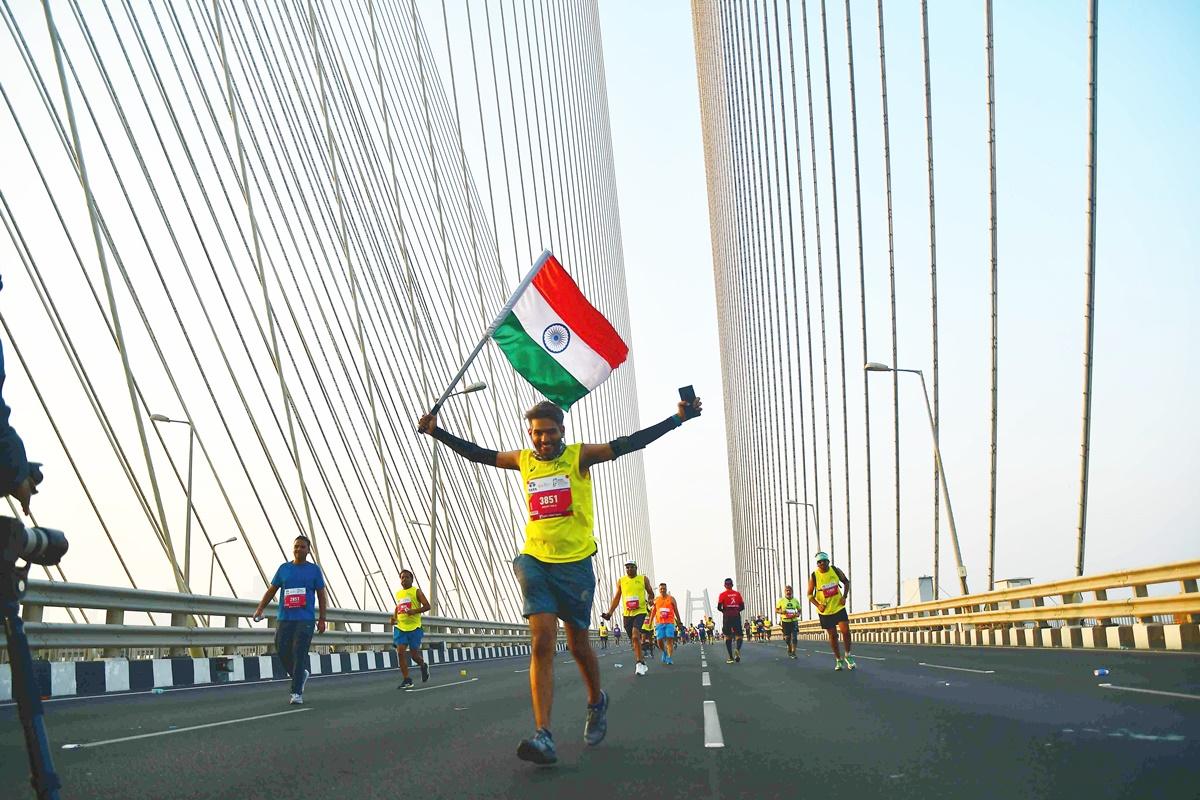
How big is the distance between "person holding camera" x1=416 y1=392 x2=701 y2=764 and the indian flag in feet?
5.45

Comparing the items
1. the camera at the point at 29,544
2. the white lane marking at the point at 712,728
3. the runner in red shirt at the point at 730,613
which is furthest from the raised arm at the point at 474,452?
the runner in red shirt at the point at 730,613

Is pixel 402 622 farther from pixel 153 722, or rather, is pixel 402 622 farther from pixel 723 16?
pixel 723 16

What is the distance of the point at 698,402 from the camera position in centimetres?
616

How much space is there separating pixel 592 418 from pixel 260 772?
197 ft

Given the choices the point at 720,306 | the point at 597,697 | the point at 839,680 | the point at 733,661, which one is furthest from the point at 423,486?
the point at 720,306

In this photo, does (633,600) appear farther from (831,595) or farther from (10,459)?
(10,459)

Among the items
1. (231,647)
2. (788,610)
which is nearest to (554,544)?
(231,647)

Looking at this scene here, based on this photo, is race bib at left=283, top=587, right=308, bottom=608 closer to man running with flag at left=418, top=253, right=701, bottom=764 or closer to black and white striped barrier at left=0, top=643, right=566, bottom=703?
black and white striped barrier at left=0, top=643, right=566, bottom=703

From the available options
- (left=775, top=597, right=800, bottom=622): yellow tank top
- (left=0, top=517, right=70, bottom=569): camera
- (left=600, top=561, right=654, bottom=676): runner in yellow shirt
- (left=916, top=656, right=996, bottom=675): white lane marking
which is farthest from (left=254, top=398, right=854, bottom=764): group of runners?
(left=775, top=597, right=800, bottom=622): yellow tank top

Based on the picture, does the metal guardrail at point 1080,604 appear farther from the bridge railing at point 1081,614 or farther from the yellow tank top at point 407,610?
the yellow tank top at point 407,610

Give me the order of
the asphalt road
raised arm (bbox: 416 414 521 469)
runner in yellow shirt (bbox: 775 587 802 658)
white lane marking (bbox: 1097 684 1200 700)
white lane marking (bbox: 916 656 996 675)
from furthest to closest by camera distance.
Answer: runner in yellow shirt (bbox: 775 587 802 658)
white lane marking (bbox: 916 656 996 675)
white lane marking (bbox: 1097 684 1200 700)
raised arm (bbox: 416 414 521 469)
the asphalt road

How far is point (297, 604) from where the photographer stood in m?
10.7

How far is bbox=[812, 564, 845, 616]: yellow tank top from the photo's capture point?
50.0ft

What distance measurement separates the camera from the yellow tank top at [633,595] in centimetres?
1758
